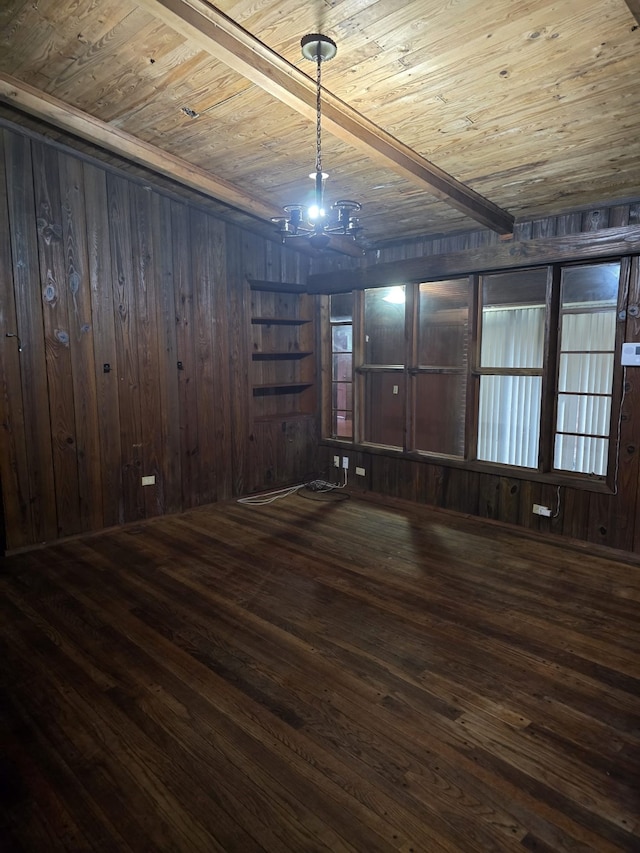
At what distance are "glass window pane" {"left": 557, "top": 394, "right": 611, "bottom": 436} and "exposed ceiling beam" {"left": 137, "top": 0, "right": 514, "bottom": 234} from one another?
5.36ft

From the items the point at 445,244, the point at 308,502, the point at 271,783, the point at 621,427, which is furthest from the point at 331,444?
the point at 271,783

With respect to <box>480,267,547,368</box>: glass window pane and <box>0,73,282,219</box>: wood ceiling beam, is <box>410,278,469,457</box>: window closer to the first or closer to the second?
<box>480,267,547,368</box>: glass window pane

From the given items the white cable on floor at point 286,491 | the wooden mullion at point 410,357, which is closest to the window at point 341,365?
the white cable on floor at point 286,491

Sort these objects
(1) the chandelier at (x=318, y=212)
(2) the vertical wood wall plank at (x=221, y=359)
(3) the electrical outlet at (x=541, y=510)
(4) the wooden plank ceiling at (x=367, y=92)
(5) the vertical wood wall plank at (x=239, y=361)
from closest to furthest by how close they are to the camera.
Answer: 1. (4) the wooden plank ceiling at (x=367, y=92)
2. (1) the chandelier at (x=318, y=212)
3. (3) the electrical outlet at (x=541, y=510)
4. (2) the vertical wood wall plank at (x=221, y=359)
5. (5) the vertical wood wall plank at (x=239, y=361)

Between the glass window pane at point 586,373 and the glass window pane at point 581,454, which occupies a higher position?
the glass window pane at point 586,373

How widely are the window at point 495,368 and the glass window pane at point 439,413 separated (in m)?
0.01

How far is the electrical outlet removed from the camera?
414cm

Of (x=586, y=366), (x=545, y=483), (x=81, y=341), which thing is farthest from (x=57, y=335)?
(x=586, y=366)

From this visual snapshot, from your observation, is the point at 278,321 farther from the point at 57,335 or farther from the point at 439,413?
the point at 57,335

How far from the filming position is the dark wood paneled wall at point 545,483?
3.65m

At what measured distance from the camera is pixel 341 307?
19.0 feet

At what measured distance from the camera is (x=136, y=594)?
317 cm

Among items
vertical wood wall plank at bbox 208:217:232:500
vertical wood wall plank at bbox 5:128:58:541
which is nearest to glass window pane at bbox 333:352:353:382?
vertical wood wall plank at bbox 208:217:232:500

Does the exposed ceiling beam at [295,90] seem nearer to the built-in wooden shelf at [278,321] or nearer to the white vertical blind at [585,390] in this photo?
the white vertical blind at [585,390]
